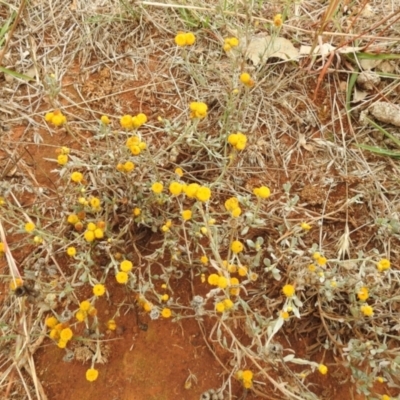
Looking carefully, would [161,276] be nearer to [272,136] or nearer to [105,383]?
[105,383]

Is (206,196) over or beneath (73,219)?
over

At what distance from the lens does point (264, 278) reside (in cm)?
190

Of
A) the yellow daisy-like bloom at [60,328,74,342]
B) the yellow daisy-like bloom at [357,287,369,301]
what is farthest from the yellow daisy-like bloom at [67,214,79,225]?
the yellow daisy-like bloom at [357,287,369,301]

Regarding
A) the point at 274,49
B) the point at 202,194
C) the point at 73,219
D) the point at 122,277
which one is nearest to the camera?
the point at 202,194

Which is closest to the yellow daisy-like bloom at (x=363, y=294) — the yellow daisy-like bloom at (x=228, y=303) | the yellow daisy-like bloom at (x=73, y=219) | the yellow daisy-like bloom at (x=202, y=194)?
the yellow daisy-like bloom at (x=228, y=303)

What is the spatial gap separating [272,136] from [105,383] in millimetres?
1238

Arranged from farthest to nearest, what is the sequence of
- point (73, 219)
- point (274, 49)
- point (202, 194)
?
point (274, 49) → point (73, 219) → point (202, 194)

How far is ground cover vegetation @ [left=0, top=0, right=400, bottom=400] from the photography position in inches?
68.0

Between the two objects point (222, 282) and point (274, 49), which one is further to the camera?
point (274, 49)

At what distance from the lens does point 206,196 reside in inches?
58.1

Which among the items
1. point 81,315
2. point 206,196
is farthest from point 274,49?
point 81,315

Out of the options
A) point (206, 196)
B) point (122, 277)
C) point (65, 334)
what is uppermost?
point (206, 196)

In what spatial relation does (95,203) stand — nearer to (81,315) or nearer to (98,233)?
(98,233)

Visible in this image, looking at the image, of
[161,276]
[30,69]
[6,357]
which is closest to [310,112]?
[161,276]
